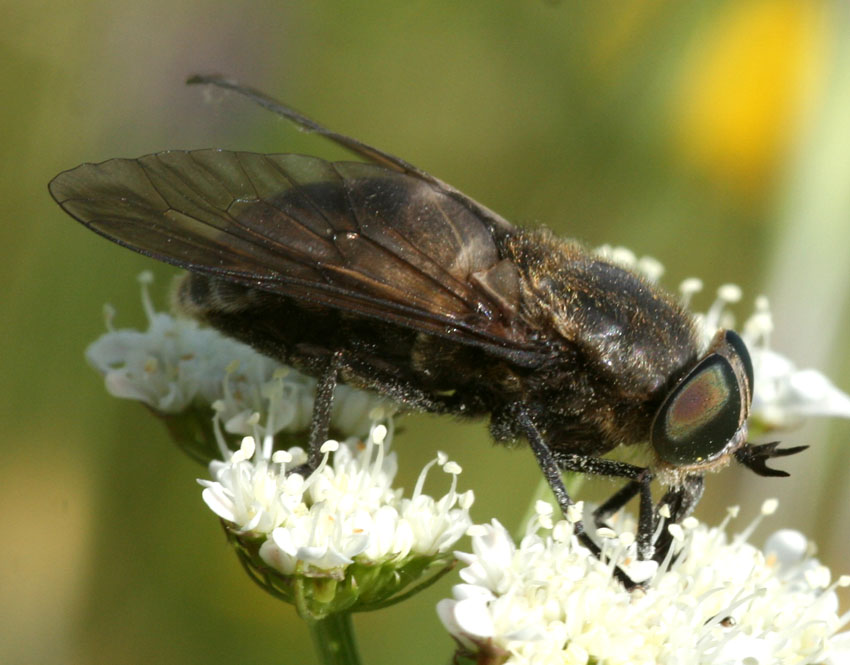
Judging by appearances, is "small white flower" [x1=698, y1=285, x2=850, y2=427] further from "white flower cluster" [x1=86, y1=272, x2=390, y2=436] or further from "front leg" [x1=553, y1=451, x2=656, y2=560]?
"white flower cluster" [x1=86, y1=272, x2=390, y2=436]

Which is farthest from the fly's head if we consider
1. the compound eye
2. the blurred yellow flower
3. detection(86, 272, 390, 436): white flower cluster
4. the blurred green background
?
the blurred yellow flower

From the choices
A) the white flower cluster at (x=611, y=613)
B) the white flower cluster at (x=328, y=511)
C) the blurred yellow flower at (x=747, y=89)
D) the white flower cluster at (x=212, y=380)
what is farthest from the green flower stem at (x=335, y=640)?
the blurred yellow flower at (x=747, y=89)

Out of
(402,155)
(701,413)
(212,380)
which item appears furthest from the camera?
(402,155)

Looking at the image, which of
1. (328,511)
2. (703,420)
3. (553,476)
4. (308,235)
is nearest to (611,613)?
(553,476)

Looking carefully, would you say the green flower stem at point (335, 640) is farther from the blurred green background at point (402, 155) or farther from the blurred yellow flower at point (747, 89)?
the blurred yellow flower at point (747, 89)

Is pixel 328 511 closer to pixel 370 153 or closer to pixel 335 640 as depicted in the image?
pixel 335 640

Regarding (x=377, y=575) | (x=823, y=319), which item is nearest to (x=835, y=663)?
Result: (x=377, y=575)

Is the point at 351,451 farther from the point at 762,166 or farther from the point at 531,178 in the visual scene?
the point at 762,166
